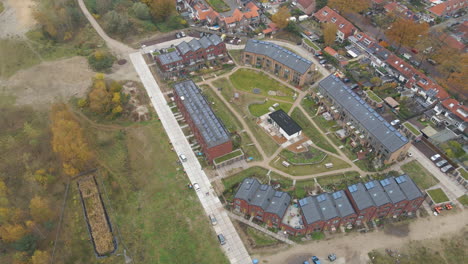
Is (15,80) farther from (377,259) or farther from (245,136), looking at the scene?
(377,259)

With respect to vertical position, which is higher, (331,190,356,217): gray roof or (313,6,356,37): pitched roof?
(313,6,356,37): pitched roof

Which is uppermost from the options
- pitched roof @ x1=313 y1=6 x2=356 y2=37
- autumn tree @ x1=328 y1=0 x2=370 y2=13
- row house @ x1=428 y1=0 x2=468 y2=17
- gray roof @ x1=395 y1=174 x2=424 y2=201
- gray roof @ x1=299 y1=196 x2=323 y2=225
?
row house @ x1=428 y1=0 x2=468 y2=17

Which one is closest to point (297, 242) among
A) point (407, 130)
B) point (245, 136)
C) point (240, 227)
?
point (240, 227)

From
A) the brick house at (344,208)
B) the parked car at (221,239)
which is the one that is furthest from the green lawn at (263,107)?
the parked car at (221,239)

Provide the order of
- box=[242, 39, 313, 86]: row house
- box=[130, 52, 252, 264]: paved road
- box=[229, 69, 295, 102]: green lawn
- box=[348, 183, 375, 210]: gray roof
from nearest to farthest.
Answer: box=[130, 52, 252, 264]: paved road, box=[348, 183, 375, 210]: gray roof, box=[229, 69, 295, 102]: green lawn, box=[242, 39, 313, 86]: row house

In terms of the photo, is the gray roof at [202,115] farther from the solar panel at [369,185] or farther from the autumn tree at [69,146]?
the solar panel at [369,185]

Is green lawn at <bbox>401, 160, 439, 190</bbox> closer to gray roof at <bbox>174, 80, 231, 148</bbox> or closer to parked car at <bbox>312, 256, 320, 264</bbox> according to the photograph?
parked car at <bbox>312, 256, 320, 264</bbox>

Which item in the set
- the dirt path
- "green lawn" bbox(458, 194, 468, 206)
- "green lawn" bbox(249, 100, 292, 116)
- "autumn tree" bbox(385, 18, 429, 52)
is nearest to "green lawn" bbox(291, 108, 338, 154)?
"green lawn" bbox(249, 100, 292, 116)

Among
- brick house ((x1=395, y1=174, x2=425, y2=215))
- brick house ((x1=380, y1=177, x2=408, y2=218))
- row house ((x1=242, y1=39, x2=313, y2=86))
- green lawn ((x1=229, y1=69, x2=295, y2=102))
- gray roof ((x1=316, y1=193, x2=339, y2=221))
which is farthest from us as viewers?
row house ((x1=242, y1=39, x2=313, y2=86))
